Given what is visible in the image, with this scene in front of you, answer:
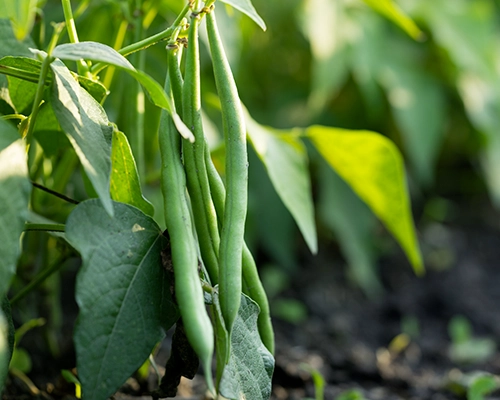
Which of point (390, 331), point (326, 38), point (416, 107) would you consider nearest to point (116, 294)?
point (390, 331)

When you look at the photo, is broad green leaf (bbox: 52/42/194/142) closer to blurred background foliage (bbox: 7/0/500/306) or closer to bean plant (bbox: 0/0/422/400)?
bean plant (bbox: 0/0/422/400)

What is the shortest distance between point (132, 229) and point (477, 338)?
101 cm

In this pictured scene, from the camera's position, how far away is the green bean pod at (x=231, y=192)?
0.46m

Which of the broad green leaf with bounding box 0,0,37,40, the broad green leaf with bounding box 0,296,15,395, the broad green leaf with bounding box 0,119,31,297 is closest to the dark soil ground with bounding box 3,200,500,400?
the broad green leaf with bounding box 0,296,15,395

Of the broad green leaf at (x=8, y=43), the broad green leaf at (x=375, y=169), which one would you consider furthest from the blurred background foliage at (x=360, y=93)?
the broad green leaf at (x=8, y=43)

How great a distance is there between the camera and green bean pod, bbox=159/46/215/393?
42cm

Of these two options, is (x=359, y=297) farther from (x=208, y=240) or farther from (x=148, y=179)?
(x=208, y=240)

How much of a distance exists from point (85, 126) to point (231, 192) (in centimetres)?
12

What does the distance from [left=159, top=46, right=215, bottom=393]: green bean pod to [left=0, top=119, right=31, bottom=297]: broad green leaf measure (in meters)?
0.11

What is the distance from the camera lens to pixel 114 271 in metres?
0.45

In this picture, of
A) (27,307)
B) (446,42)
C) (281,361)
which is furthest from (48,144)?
(446,42)

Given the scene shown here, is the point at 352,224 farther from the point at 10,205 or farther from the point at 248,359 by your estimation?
the point at 10,205

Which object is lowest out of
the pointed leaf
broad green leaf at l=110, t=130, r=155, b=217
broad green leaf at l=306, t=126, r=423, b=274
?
the pointed leaf

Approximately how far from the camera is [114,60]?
0.42 metres
